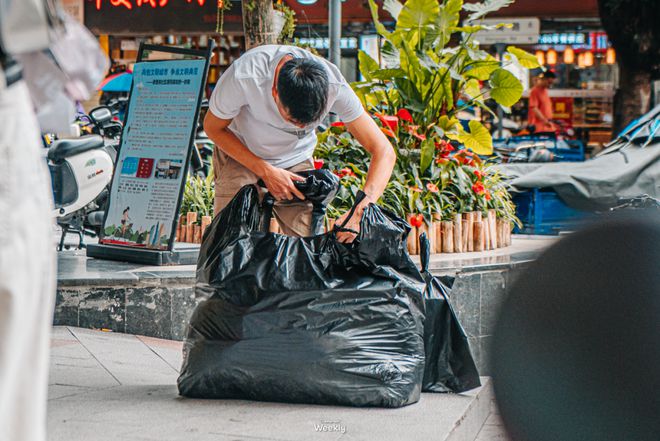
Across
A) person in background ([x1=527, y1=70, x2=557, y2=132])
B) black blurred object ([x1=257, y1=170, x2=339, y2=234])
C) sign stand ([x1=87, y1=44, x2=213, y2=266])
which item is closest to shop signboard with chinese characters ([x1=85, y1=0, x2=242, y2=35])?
person in background ([x1=527, y1=70, x2=557, y2=132])

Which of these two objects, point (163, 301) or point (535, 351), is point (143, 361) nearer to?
point (163, 301)

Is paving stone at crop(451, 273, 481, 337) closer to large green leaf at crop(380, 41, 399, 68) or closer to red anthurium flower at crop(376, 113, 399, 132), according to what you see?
red anthurium flower at crop(376, 113, 399, 132)

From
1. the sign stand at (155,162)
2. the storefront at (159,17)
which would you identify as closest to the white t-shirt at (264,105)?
the sign stand at (155,162)

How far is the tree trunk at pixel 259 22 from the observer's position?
6.94 m

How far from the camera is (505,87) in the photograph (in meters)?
8.19

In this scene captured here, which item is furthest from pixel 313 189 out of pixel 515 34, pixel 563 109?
pixel 563 109

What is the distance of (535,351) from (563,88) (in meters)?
19.3

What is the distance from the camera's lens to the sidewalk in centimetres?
362

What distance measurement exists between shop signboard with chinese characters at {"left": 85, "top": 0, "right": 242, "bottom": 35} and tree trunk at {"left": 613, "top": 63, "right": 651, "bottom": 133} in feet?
19.7

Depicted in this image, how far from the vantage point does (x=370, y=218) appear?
4.03 meters

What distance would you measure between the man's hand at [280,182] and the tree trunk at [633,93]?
449 inches

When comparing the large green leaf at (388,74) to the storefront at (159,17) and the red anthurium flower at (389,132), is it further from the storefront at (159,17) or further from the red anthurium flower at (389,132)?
the storefront at (159,17)

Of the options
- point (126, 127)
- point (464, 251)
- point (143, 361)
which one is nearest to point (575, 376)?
point (143, 361)

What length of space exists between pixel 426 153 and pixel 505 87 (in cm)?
125
